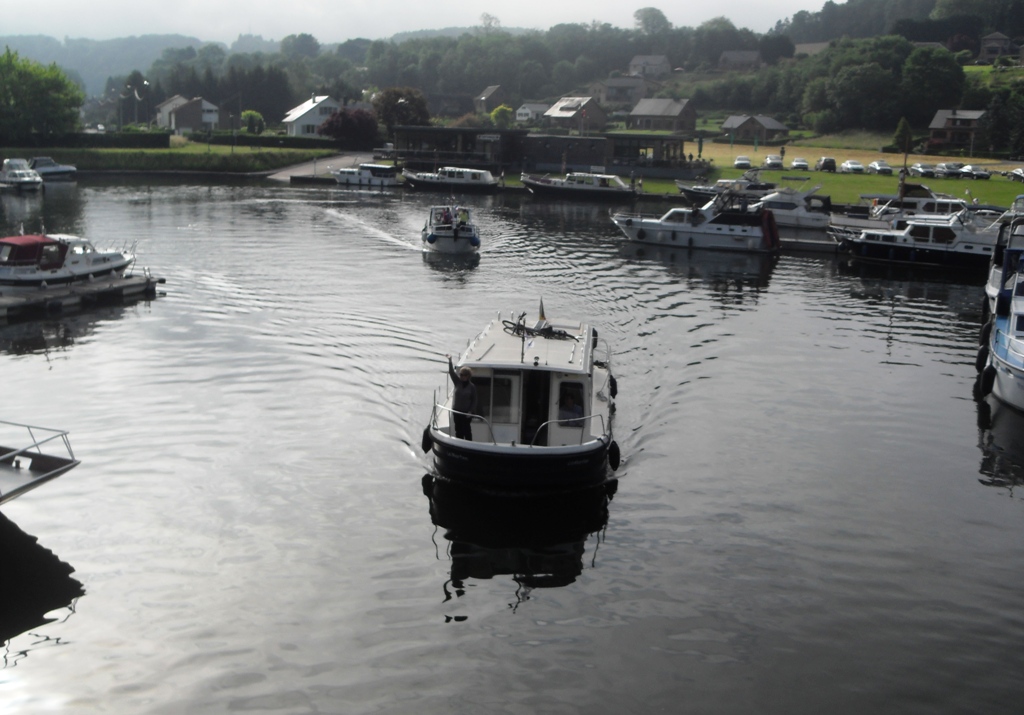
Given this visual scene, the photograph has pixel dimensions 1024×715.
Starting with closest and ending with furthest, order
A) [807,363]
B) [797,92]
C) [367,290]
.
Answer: [807,363]
[367,290]
[797,92]

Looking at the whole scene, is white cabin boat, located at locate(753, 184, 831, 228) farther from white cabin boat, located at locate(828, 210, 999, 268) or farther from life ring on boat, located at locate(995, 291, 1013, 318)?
life ring on boat, located at locate(995, 291, 1013, 318)

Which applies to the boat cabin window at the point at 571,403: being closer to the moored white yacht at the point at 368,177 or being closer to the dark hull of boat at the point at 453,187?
the dark hull of boat at the point at 453,187

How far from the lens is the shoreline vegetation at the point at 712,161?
87188 millimetres

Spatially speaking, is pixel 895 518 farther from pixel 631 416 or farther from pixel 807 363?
pixel 807 363

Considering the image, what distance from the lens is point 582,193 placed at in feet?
297

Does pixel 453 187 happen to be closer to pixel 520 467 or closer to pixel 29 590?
pixel 520 467

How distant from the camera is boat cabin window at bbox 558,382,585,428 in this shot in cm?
2181

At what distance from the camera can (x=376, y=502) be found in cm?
2125

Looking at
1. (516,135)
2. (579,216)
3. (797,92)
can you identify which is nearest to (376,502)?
(579,216)

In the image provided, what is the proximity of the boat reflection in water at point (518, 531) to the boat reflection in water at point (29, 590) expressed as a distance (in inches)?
269

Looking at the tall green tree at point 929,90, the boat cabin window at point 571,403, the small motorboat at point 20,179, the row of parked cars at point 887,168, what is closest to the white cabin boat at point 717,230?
the boat cabin window at point 571,403

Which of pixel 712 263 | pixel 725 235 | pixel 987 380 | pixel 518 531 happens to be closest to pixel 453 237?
pixel 712 263

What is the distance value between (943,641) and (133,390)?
2277 cm

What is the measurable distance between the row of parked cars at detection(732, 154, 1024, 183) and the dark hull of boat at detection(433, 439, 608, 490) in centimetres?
8561
